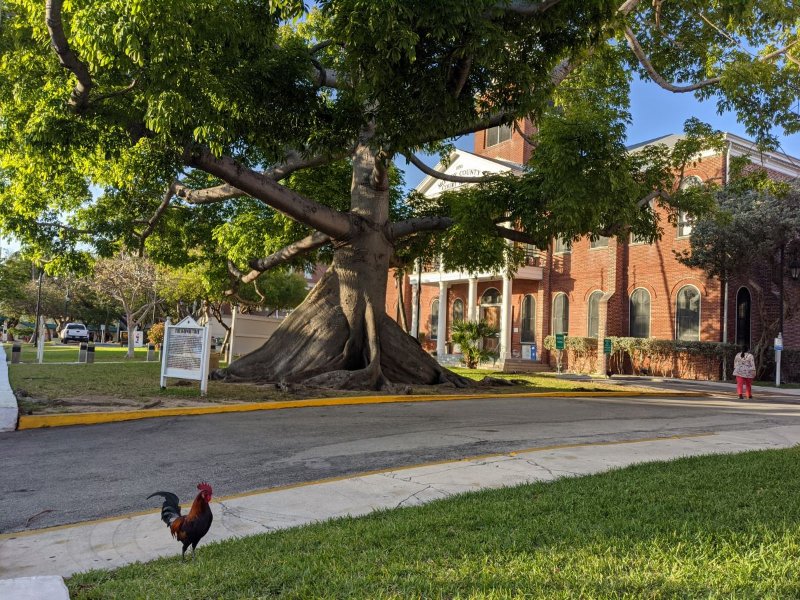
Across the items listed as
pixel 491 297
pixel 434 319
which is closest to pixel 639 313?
pixel 491 297

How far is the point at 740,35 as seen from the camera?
15914 millimetres

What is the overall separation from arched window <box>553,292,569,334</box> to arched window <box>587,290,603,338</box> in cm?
148

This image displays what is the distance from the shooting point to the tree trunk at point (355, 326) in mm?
15531

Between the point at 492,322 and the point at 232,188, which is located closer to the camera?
the point at 232,188

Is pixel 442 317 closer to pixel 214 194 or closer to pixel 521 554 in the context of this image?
pixel 214 194

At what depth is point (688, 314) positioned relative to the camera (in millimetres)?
27719

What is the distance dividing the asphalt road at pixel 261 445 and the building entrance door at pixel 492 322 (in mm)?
21551

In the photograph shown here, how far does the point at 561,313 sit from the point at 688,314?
263 inches

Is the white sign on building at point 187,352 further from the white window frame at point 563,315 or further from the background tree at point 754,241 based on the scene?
the white window frame at point 563,315

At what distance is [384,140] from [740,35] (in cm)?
1067

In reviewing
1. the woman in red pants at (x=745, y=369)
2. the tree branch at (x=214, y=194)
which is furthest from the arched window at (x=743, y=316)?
the tree branch at (x=214, y=194)

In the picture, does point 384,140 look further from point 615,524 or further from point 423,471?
point 615,524

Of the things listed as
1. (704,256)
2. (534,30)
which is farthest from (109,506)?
(704,256)

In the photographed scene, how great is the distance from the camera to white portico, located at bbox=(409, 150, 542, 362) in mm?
31891
